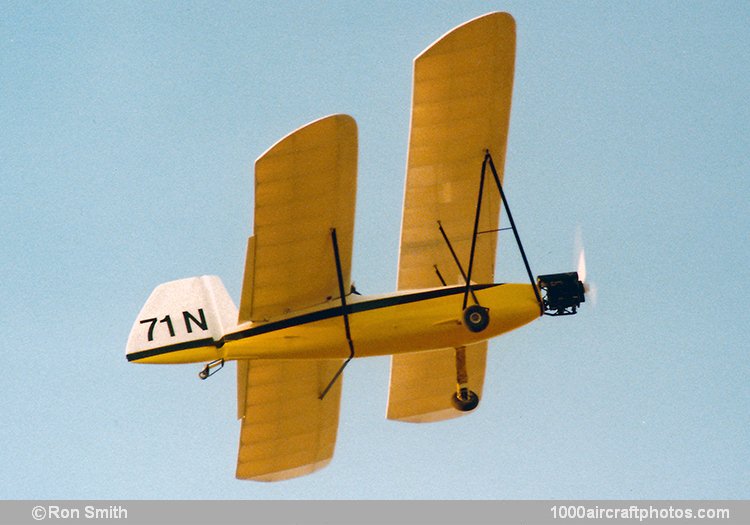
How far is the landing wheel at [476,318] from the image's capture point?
62.8ft

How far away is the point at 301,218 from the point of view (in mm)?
17938

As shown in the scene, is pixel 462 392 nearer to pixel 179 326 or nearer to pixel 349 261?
pixel 349 261

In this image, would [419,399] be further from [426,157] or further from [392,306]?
[426,157]

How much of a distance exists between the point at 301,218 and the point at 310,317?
77.8 inches

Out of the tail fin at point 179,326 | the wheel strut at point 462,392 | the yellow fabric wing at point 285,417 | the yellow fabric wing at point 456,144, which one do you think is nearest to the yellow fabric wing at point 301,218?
the tail fin at point 179,326

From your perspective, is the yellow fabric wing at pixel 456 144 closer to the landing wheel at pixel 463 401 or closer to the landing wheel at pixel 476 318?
the landing wheel at pixel 476 318

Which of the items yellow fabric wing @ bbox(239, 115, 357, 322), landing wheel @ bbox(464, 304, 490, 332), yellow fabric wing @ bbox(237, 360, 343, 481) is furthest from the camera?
yellow fabric wing @ bbox(237, 360, 343, 481)

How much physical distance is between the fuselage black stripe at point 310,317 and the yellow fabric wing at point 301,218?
Result: 21 centimetres

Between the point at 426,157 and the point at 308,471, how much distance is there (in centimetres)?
735

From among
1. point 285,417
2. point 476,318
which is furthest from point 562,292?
point 285,417

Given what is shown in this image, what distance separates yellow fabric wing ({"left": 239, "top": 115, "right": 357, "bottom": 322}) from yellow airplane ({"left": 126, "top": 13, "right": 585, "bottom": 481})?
2 cm

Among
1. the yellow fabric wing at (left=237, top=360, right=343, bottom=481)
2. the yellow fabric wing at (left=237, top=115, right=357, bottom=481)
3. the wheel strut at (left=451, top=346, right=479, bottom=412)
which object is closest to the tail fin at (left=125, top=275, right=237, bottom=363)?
the yellow fabric wing at (left=237, top=115, right=357, bottom=481)

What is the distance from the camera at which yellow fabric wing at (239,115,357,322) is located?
17328 mm

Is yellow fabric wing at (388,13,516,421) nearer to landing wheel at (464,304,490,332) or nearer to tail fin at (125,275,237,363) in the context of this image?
landing wheel at (464,304,490,332)
